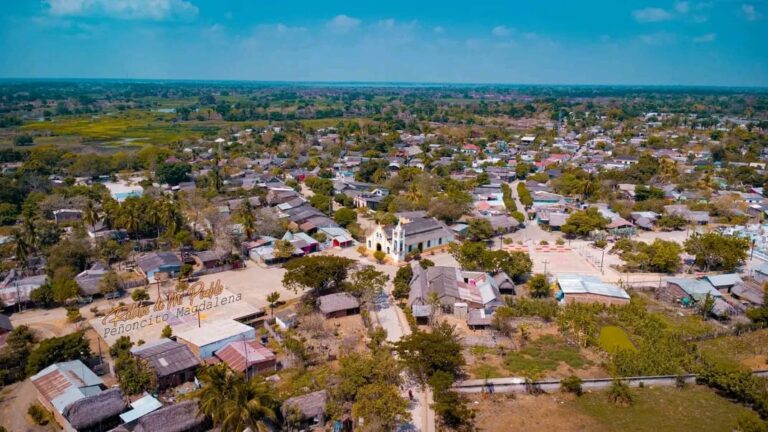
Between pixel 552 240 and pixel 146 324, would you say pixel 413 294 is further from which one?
pixel 552 240

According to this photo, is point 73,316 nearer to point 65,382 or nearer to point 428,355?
point 65,382

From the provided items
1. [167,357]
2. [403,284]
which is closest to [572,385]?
[403,284]

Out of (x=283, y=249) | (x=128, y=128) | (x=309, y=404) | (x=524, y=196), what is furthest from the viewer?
(x=128, y=128)

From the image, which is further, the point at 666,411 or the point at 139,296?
the point at 139,296

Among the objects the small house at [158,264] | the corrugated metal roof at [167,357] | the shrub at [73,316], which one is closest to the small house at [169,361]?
the corrugated metal roof at [167,357]

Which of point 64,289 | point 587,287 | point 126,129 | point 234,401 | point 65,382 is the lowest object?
point 65,382

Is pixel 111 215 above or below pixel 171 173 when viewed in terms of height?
below
